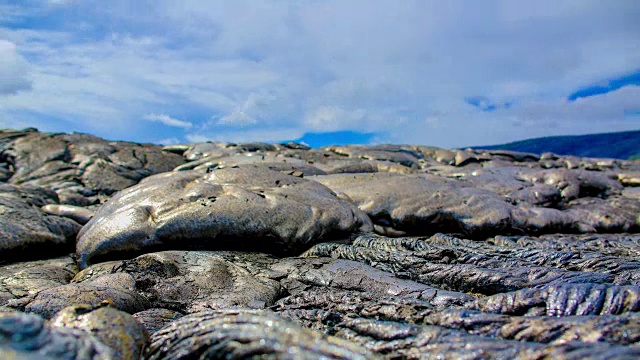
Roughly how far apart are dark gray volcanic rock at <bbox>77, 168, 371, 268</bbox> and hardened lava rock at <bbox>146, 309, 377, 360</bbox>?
3963mm

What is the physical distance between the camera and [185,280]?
19.5 ft

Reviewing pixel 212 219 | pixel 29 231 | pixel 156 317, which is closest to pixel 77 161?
pixel 29 231

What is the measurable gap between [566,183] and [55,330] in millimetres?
14946

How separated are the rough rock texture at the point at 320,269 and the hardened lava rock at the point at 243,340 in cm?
1

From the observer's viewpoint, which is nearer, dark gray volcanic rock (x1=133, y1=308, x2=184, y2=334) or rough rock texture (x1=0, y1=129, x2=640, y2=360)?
rough rock texture (x1=0, y1=129, x2=640, y2=360)

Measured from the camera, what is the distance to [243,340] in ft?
9.33

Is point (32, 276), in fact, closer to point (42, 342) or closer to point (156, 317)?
point (156, 317)

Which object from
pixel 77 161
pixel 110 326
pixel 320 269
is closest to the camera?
pixel 110 326

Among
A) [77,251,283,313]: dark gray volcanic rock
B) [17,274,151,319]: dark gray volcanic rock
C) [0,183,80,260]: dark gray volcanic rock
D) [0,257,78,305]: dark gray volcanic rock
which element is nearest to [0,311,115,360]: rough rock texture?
[17,274,151,319]: dark gray volcanic rock

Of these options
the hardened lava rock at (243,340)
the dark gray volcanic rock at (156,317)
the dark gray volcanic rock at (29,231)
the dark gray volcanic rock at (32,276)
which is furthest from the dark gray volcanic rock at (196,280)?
the hardened lava rock at (243,340)

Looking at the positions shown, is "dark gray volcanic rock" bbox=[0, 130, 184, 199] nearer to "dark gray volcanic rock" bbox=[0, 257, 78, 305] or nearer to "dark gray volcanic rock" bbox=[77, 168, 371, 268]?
"dark gray volcanic rock" bbox=[0, 257, 78, 305]

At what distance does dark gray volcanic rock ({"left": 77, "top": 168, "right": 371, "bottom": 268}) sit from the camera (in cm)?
711

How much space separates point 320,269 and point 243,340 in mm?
3639

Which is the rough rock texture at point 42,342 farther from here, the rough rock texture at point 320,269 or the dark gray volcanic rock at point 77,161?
the dark gray volcanic rock at point 77,161
